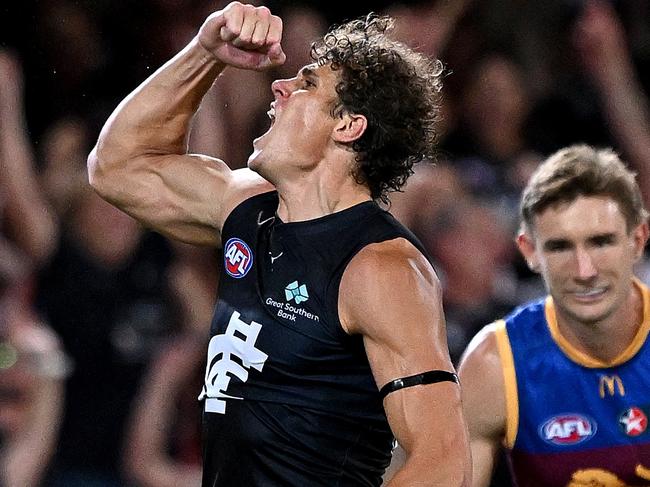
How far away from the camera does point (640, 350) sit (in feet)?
11.2

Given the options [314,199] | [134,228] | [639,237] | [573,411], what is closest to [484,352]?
[573,411]

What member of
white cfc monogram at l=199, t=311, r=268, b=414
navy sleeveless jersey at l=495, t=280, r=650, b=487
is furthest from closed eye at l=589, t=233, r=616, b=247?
white cfc monogram at l=199, t=311, r=268, b=414

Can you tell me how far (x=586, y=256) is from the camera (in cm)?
332

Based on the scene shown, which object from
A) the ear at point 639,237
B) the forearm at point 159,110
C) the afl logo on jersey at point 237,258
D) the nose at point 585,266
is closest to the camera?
the afl logo on jersey at point 237,258

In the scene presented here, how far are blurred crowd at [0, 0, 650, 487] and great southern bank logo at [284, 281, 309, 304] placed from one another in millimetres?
2010

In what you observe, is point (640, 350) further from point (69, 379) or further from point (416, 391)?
point (69, 379)

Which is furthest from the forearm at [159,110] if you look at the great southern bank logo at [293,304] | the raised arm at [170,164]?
the great southern bank logo at [293,304]

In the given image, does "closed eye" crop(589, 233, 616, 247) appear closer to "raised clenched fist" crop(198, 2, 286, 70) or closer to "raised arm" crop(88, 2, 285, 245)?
"raised arm" crop(88, 2, 285, 245)

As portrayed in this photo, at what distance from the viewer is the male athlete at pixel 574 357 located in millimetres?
3338

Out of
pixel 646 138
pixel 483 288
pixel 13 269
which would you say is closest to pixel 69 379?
pixel 13 269

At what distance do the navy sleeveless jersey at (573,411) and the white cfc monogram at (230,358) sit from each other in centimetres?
105

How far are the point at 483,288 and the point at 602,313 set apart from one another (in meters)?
2.20

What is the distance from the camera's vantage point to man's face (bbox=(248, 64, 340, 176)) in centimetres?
280

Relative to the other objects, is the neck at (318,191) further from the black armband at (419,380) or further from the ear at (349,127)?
the black armband at (419,380)
